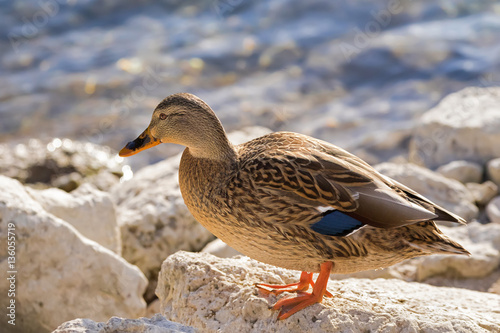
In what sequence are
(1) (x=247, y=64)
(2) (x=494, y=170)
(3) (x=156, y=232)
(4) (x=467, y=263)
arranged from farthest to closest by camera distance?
(1) (x=247, y=64) < (2) (x=494, y=170) < (3) (x=156, y=232) < (4) (x=467, y=263)

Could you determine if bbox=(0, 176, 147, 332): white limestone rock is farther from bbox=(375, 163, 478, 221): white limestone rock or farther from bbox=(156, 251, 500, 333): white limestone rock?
bbox=(375, 163, 478, 221): white limestone rock

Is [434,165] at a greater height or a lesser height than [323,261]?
lesser

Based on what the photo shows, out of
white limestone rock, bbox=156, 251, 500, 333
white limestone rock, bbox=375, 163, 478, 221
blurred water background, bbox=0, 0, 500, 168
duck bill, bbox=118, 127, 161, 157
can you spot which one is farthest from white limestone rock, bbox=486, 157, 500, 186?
duck bill, bbox=118, 127, 161, 157

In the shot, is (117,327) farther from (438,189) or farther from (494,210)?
(494,210)

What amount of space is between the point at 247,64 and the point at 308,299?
8.39m

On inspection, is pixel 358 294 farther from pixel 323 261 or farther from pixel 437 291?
pixel 437 291

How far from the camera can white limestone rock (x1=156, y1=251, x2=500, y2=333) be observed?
336cm

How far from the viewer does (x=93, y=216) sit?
541cm

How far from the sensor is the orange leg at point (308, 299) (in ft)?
11.3

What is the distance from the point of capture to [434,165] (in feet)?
25.2

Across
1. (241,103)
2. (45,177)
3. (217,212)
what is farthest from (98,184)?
(217,212)

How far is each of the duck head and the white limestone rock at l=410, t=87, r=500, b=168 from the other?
14.7 feet

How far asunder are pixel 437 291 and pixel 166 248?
241 centimetres

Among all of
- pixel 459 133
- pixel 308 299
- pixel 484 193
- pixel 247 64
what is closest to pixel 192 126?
pixel 308 299
